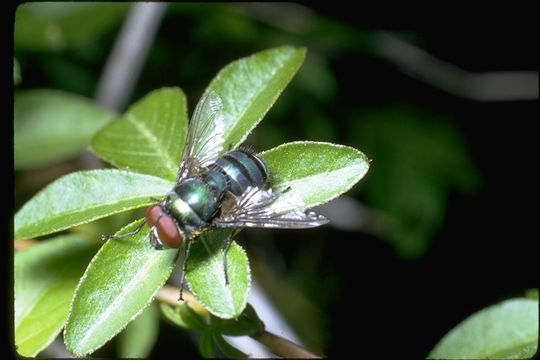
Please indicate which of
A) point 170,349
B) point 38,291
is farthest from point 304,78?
point 38,291

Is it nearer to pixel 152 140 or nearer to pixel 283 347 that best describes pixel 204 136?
pixel 152 140

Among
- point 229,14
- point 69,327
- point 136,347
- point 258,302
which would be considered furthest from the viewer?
point 229,14

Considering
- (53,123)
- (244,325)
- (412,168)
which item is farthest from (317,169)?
(412,168)

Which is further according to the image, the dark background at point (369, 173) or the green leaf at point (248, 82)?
the dark background at point (369, 173)

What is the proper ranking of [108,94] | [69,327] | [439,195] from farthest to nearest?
[439,195] < [108,94] < [69,327]

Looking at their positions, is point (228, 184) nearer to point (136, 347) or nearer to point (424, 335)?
point (136, 347)

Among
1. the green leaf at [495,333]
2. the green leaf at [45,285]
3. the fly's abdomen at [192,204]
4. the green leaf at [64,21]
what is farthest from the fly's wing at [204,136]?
the green leaf at [64,21]

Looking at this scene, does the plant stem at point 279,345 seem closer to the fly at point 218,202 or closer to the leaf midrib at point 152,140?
the fly at point 218,202
